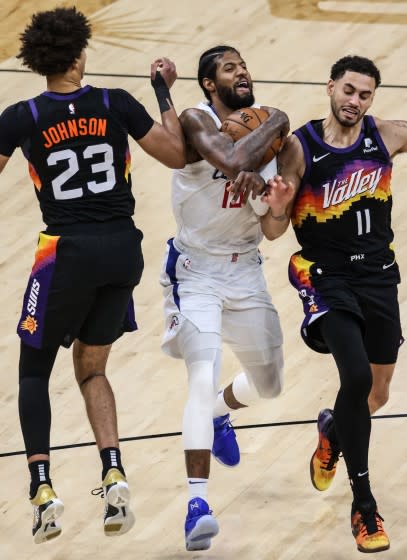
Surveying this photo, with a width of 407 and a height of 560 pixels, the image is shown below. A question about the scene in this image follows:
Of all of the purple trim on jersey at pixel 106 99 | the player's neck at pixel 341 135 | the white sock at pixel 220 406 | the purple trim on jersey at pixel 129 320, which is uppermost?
the purple trim on jersey at pixel 106 99

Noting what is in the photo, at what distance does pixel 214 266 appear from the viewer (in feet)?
23.3

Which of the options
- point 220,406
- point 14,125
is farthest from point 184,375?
point 14,125

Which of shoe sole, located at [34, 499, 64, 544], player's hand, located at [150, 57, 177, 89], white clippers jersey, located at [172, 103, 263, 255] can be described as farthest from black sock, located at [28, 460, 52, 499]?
player's hand, located at [150, 57, 177, 89]

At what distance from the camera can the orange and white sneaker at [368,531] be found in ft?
21.3

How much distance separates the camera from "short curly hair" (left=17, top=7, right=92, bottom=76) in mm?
6234

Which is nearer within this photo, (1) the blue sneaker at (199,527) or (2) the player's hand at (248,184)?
(1) the blue sneaker at (199,527)

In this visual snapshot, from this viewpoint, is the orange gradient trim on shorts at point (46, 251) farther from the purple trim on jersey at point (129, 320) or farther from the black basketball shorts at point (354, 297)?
the black basketball shorts at point (354, 297)

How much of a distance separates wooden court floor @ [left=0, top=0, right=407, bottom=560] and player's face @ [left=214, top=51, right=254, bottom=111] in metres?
2.25

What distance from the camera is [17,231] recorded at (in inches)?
398

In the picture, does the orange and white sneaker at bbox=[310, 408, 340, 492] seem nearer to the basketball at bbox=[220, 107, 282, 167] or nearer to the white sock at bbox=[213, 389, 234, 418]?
the white sock at bbox=[213, 389, 234, 418]

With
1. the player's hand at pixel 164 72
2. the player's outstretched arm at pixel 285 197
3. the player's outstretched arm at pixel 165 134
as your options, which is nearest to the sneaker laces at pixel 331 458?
the player's outstretched arm at pixel 285 197

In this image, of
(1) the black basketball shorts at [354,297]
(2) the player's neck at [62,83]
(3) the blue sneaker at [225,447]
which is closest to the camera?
(2) the player's neck at [62,83]

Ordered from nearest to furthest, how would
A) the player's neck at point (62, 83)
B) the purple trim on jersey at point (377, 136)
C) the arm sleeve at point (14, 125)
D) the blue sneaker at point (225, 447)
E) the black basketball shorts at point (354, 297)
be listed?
1. the arm sleeve at point (14, 125)
2. the player's neck at point (62, 83)
3. the black basketball shorts at point (354, 297)
4. the purple trim on jersey at point (377, 136)
5. the blue sneaker at point (225, 447)

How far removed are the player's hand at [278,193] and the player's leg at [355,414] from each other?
59 centimetres
